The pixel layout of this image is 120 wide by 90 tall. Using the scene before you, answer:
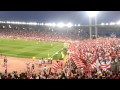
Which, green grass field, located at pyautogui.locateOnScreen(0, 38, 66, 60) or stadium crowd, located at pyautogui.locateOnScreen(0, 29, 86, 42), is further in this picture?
stadium crowd, located at pyautogui.locateOnScreen(0, 29, 86, 42)

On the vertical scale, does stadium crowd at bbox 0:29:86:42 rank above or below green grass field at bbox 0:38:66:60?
above

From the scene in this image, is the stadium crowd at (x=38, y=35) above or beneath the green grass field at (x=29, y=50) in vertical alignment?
above

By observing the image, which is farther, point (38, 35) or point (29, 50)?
point (38, 35)

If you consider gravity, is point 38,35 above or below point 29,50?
above

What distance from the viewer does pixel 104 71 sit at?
12.7 meters

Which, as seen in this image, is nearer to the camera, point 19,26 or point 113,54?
point 113,54

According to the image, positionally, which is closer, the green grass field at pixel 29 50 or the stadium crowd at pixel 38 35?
the green grass field at pixel 29 50
